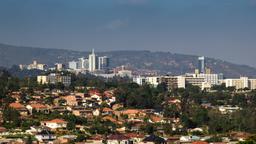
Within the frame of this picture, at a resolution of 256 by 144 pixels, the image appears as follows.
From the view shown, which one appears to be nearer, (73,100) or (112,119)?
(112,119)

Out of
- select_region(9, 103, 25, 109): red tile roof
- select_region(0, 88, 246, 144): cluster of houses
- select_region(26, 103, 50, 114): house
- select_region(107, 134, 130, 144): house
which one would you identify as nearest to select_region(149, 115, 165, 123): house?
select_region(0, 88, 246, 144): cluster of houses

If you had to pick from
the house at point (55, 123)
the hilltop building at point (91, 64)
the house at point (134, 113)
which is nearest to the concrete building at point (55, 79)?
the house at point (134, 113)

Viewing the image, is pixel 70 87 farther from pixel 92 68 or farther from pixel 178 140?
pixel 92 68

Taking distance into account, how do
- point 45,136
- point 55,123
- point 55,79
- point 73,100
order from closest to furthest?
1. point 45,136
2. point 55,123
3. point 73,100
4. point 55,79

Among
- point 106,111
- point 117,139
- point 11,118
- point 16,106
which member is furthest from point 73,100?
point 117,139

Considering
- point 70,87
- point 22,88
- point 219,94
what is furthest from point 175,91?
point 22,88

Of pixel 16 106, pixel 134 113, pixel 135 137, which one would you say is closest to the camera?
pixel 135 137

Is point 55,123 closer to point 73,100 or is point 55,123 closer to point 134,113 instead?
point 134,113
